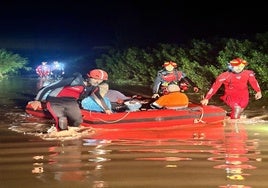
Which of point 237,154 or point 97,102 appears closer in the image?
point 237,154

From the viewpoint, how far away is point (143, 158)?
27.1 feet

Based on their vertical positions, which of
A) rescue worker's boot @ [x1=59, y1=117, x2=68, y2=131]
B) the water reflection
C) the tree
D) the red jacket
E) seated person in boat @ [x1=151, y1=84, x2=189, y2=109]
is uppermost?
the tree

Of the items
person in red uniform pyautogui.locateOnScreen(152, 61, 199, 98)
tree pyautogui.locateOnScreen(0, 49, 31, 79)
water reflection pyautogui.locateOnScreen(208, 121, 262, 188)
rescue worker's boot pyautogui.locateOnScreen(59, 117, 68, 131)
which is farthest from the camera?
tree pyautogui.locateOnScreen(0, 49, 31, 79)

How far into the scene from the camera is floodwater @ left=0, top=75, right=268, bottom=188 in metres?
6.83

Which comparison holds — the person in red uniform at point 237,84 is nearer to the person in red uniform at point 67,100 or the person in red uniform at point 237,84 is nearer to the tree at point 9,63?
the person in red uniform at point 67,100

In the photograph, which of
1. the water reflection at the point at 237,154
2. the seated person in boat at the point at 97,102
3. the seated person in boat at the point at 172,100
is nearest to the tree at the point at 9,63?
the seated person in boat at the point at 97,102

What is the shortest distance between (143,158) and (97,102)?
3369 millimetres

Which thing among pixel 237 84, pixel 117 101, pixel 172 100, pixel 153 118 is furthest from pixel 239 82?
pixel 117 101

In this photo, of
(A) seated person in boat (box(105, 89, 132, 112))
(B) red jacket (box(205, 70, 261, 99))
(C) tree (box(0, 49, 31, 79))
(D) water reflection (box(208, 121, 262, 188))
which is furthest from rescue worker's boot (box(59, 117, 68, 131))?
(C) tree (box(0, 49, 31, 79))

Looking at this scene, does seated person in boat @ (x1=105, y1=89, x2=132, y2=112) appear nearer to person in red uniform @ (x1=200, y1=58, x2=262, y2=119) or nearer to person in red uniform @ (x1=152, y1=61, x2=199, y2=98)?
person in red uniform @ (x1=152, y1=61, x2=199, y2=98)

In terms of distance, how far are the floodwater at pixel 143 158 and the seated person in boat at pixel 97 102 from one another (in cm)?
73

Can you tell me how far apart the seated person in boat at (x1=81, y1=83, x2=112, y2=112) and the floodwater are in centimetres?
73

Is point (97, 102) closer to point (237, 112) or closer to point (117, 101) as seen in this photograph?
point (117, 101)

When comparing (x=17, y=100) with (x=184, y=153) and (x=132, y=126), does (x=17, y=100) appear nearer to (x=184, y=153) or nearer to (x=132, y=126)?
(x=132, y=126)
